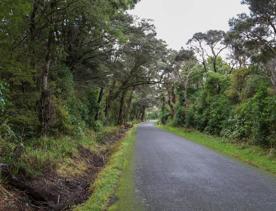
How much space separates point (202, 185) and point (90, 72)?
1822 centimetres

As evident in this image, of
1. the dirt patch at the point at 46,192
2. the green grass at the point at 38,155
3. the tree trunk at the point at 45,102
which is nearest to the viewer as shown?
the dirt patch at the point at 46,192

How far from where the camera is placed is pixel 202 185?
877 cm

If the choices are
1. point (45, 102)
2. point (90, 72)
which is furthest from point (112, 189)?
point (90, 72)

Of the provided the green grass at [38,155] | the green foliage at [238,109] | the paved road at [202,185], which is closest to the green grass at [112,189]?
the paved road at [202,185]

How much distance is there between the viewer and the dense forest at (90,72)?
39.7 feet

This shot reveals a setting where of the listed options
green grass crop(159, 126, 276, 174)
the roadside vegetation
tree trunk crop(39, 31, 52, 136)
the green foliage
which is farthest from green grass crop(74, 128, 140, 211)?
the green foliage

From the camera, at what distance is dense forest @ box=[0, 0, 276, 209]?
12.1m

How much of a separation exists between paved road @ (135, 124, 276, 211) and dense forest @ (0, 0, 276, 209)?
3.07m

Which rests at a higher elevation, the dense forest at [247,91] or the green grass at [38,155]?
the dense forest at [247,91]

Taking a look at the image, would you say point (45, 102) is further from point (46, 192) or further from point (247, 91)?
point (247, 91)

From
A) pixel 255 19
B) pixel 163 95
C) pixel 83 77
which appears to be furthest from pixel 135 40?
pixel 163 95

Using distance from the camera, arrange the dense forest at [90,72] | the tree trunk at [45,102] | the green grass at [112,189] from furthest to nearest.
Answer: the tree trunk at [45,102] → the dense forest at [90,72] → the green grass at [112,189]

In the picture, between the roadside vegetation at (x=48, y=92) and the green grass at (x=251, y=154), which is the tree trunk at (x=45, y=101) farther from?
the green grass at (x=251, y=154)

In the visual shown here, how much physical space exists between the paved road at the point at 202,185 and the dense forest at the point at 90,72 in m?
3.07
